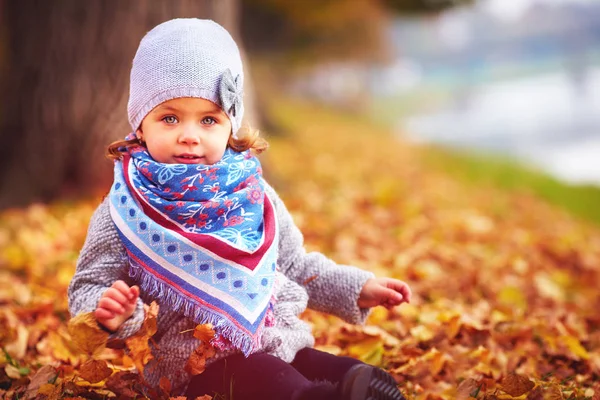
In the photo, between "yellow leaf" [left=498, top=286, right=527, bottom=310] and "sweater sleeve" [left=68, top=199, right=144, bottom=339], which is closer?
"sweater sleeve" [left=68, top=199, right=144, bottom=339]

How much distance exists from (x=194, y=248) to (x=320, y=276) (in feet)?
1.62

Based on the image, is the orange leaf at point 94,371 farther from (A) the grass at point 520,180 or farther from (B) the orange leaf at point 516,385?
(A) the grass at point 520,180

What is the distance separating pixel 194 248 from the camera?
5.92 feet

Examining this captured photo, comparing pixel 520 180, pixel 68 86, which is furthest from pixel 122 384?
pixel 520 180

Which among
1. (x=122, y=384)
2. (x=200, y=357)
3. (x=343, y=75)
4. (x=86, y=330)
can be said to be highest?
(x=86, y=330)

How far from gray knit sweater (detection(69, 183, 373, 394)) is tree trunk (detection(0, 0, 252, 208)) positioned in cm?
276

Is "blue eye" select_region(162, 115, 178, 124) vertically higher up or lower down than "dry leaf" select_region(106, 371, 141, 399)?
higher up

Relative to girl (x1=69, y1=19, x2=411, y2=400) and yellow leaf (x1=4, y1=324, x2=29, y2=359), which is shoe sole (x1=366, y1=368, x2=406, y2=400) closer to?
girl (x1=69, y1=19, x2=411, y2=400)

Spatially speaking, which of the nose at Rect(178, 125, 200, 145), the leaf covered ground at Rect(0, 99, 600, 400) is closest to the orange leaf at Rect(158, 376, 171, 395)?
the leaf covered ground at Rect(0, 99, 600, 400)

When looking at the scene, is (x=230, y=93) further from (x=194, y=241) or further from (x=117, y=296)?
(x=117, y=296)

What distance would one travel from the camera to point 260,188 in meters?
1.98

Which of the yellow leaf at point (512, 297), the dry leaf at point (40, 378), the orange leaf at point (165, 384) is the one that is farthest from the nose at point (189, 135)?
the yellow leaf at point (512, 297)

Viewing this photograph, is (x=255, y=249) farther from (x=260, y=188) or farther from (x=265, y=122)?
(x=265, y=122)

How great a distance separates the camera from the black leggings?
5.64 feet
